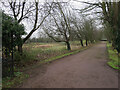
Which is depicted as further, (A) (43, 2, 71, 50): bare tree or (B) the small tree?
(A) (43, 2, 71, 50): bare tree

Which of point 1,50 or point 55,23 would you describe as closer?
point 1,50

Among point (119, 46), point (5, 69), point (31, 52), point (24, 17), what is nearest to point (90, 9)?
point (119, 46)

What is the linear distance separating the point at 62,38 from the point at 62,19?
3.34 m

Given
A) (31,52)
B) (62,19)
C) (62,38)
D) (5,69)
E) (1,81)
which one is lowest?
(1,81)

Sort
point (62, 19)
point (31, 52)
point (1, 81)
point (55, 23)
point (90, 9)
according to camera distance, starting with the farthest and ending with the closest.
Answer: point (62, 19)
point (55, 23)
point (90, 9)
point (31, 52)
point (1, 81)

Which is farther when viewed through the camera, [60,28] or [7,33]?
[60,28]

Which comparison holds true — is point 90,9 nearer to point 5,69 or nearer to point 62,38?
point 62,38

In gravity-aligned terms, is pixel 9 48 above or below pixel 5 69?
above

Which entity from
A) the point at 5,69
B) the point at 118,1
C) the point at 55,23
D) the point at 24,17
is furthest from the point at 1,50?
the point at 55,23

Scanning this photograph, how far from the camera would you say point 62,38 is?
569 inches

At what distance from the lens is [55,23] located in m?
13.1

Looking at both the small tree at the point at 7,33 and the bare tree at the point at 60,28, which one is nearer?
the small tree at the point at 7,33

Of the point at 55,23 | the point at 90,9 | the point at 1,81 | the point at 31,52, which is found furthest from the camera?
the point at 55,23

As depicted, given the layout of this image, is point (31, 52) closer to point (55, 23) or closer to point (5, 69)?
point (5, 69)
